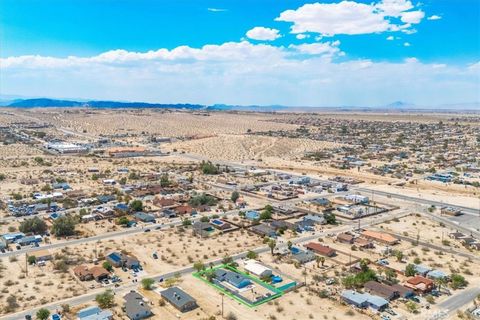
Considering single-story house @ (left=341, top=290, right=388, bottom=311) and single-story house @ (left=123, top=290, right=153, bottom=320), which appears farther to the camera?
single-story house @ (left=341, top=290, right=388, bottom=311)

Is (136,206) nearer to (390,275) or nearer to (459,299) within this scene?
(390,275)

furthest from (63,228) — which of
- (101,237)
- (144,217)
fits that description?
(144,217)

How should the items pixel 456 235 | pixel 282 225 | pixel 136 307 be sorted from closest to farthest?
pixel 136 307 → pixel 456 235 → pixel 282 225

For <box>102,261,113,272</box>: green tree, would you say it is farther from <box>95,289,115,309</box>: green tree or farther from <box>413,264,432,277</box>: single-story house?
<box>413,264,432,277</box>: single-story house

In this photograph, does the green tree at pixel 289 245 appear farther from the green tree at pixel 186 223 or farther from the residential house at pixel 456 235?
the residential house at pixel 456 235

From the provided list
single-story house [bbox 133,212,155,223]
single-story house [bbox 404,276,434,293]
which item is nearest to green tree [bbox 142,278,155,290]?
single-story house [bbox 133,212,155,223]
